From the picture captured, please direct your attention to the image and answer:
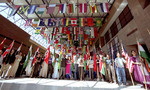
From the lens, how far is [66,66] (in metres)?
5.21

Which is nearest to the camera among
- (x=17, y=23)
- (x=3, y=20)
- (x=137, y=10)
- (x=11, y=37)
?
(x=137, y=10)

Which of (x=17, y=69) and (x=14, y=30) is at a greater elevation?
(x=14, y=30)

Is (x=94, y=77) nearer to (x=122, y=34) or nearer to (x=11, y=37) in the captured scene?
(x=122, y=34)

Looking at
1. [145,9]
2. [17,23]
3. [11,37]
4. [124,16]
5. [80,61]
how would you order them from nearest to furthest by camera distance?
[145,9], [80,61], [124,16], [11,37], [17,23]

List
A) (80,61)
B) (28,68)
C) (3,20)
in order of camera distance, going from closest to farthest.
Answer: (80,61) < (28,68) < (3,20)

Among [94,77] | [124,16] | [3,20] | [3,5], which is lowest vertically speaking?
[94,77]

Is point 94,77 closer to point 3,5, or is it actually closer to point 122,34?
point 122,34

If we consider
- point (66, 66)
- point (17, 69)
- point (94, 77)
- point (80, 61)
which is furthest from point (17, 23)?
point (94, 77)

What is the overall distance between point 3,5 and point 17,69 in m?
8.76

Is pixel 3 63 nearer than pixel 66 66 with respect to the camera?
Yes

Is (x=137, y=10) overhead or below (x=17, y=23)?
below

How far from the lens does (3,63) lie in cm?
409

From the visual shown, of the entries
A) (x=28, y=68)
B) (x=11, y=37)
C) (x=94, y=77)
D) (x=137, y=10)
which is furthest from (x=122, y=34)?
(x=11, y=37)

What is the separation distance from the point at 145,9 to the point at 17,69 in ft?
30.5
